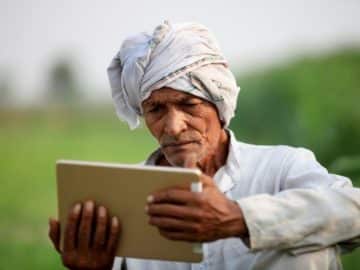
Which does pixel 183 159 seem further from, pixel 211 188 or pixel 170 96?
pixel 211 188

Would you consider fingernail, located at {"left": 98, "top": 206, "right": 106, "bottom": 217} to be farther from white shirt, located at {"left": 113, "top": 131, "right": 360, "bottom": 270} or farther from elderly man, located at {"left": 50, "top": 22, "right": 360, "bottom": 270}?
white shirt, located at {"left": 113, "top": 131, "right": 360, "bottom": 270}

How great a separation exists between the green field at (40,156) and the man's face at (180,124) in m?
2.13

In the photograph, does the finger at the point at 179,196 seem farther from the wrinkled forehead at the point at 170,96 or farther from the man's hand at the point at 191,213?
the wrinkled forehead at the point at 170,96

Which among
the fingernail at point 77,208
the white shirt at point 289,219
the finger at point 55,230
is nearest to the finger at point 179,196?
the white shirt at point 289,219

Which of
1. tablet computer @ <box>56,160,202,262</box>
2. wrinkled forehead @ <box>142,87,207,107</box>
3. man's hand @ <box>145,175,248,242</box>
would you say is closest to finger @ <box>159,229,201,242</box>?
man's hand @ <box>145,175,248,242</box>

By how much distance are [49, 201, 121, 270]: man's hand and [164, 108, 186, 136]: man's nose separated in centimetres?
40

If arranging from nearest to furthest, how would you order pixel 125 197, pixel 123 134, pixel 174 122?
pixel 125 197
pixel 174 122
pixel 123 134

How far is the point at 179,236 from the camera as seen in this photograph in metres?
2.61

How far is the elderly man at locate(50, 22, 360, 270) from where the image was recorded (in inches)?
104

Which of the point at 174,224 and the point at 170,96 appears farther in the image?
the point at 170,96

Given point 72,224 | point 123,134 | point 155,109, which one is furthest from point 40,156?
point 72,224

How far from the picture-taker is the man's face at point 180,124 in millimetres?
3051

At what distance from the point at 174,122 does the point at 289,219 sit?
0.50m

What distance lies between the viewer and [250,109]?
548 cm
